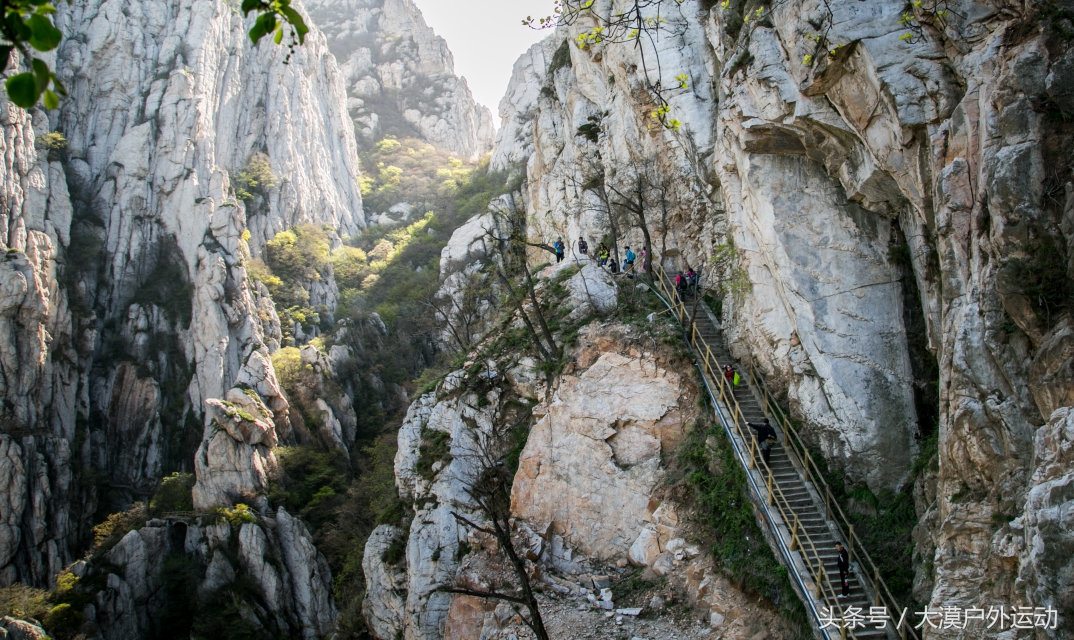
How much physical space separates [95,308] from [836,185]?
44.6 meters

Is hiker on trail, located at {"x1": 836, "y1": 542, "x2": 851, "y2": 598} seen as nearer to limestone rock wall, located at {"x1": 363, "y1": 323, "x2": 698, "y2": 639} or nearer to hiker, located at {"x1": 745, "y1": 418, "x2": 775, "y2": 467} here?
hiker, located at {"x1": 745, "y1": 418, "x2": 775, "y2": 467}

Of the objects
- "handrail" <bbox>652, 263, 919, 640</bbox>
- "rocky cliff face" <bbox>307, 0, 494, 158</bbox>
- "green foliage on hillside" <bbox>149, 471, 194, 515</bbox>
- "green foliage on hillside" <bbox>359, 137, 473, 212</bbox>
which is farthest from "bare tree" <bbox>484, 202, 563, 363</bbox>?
"rocky cliff face" <bbox>307, 0, 494, 158</bbox>

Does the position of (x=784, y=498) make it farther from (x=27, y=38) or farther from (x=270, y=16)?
(x=27, y=38)

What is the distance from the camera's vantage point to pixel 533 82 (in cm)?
6131

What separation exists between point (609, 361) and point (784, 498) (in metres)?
5.65

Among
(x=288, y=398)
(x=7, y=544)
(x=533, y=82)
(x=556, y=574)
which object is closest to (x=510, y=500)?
(x=556, y=574)

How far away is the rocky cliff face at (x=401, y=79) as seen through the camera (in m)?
87.0

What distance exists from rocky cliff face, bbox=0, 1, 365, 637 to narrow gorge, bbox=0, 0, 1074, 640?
217 millimetres

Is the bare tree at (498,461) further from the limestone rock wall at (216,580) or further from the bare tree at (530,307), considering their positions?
the limestone rock wall at (216,580)

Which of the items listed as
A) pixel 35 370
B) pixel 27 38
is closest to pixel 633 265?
pixel 27 38

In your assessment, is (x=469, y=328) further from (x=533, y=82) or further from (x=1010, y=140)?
(x=533, y=82)

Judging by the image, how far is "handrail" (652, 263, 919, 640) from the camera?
10.6m

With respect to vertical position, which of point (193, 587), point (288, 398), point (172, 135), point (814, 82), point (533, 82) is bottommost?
point (193, 587)

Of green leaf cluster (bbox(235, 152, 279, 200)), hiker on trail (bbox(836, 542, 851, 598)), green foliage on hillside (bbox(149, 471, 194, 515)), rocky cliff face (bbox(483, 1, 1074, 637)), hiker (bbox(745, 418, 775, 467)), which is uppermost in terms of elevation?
green leaf cluster (bbox(235, 152, 279, 200))
